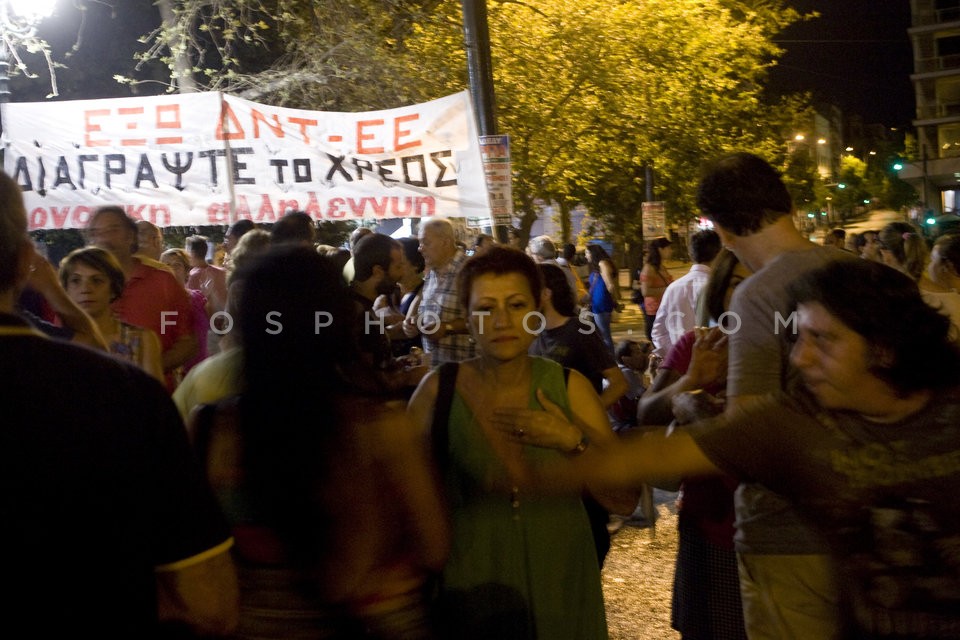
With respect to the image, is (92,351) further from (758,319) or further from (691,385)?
(691,385)

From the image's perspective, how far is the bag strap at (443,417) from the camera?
317cm

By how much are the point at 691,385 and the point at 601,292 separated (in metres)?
12.3

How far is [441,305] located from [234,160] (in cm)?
274

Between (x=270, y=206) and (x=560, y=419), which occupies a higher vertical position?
(x=270, y=206)

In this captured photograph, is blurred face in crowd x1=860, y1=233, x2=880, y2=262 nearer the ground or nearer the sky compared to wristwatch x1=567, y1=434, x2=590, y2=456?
nearer the sky

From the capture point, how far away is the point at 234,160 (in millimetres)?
8570

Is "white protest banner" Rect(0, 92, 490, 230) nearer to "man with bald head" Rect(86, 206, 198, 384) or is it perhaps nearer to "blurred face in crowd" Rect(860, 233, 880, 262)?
"man with bald head" Rect(86, 206, 198, 384)

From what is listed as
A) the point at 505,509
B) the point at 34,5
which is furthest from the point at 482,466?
the point at 34,5

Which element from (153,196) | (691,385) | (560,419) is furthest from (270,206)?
(560,419)

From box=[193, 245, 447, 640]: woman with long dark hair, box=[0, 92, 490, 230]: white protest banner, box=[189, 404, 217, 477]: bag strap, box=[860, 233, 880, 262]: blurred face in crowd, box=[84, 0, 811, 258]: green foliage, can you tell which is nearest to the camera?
box=[193, 245, 447, 640]: woman with long dark hair

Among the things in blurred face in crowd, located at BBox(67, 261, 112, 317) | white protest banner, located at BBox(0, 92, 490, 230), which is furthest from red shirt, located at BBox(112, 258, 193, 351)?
white protest banner, located at BBox(0, 92, 490, 230)

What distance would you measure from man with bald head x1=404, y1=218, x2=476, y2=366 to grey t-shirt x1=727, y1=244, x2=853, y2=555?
324 centimetres

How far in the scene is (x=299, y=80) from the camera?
53.1 feet

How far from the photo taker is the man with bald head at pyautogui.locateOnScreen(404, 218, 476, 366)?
21.7 ft
